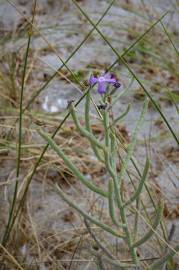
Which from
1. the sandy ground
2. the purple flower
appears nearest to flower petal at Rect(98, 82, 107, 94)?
the purple flower

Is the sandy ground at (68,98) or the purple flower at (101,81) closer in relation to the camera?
the purple flower at (101,81)

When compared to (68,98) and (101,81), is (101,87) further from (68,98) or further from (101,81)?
(68,98)

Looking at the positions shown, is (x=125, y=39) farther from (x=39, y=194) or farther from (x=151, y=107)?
(x=39, y=194)

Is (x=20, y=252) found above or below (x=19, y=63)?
below

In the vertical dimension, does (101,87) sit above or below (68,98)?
below

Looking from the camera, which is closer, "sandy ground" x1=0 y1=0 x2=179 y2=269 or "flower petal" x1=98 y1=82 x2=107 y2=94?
"flower petal" x1=98 y1=82 x2=107 y2=94

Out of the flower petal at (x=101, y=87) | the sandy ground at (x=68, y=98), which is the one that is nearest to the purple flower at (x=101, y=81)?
the flower petal at (x=101, y=87)

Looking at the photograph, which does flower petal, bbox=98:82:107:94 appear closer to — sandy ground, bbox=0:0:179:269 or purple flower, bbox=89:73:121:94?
purple flower, bbox=89:73:121:94

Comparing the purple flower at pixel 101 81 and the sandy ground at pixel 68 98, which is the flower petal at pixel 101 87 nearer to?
the purple flower at pixel 101 81

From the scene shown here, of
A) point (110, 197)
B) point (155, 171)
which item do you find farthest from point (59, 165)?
point (110, 197)

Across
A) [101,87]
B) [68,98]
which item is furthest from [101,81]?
[68,98]

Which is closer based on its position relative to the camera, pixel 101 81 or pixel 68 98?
pixel 101 81
